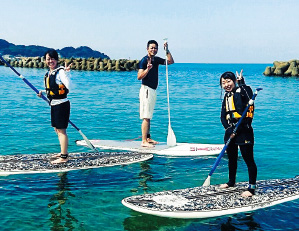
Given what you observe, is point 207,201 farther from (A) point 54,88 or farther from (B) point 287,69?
(B) point 287,69

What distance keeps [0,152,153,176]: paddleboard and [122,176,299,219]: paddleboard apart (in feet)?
8.52

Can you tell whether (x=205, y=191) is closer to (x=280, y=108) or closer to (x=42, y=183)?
(x=42, y=183)

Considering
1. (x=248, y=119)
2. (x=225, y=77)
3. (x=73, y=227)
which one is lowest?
(x=73, y=227)

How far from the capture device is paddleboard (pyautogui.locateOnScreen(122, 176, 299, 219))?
18.8ft

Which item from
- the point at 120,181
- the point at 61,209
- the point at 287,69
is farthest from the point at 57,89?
the point at 287,69

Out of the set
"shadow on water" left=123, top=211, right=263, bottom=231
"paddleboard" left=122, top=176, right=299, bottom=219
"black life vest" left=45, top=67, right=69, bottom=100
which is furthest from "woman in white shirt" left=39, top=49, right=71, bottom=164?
"shadow on water" left=123, top=211, right=263, bottom=231

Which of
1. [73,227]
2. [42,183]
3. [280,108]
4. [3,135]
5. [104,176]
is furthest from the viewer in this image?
[280,108]

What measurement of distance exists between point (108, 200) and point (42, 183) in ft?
5.23

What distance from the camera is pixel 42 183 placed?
7.50 meters

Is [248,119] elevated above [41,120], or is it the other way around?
[248,119]

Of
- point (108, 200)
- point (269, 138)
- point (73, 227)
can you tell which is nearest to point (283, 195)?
point (108, 200)

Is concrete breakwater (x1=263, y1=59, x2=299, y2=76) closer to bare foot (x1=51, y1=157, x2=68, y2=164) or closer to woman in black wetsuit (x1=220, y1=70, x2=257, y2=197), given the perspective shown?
bare foot (x1=51, y1=157, x2=68, y2=164)

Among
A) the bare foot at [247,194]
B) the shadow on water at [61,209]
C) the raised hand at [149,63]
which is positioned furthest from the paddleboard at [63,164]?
the bare foot at [247,194]

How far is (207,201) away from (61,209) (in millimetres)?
2379
